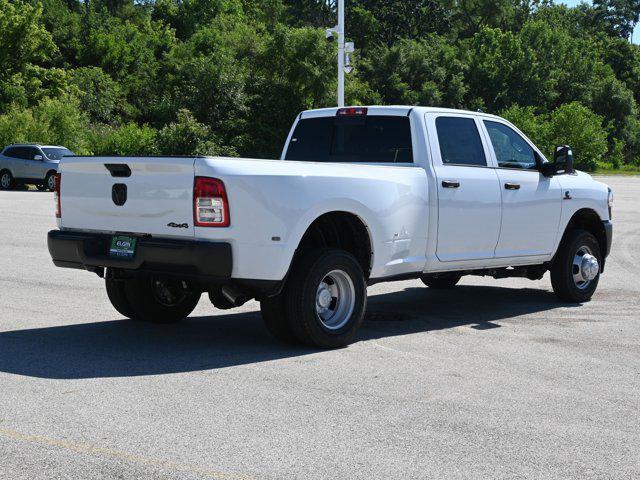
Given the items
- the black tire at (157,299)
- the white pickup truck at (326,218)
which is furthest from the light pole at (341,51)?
the black tire at (157,299)

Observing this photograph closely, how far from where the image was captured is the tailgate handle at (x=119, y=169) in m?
7.52

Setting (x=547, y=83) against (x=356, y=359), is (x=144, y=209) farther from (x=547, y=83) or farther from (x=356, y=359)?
(x=547, y=83)

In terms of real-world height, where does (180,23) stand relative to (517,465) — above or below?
above

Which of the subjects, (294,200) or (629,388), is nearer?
(629,388)

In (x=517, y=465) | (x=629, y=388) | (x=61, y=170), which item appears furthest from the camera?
(x=61, y=170)

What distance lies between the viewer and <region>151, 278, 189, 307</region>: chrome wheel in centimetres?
870

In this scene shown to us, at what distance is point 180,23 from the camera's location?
95688 millimetres

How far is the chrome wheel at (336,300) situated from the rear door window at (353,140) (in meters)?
1.56

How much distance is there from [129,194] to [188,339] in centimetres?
136

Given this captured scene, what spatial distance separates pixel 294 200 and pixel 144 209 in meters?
1.15

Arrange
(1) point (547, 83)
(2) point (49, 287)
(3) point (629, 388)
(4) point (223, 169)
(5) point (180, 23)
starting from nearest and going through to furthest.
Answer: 1. (3) point (629, 388)
2. (4) point (223, 169)
3. (2) point (49, 287)
4. (1) point (547, 83)
5. (5) point (180, 23)

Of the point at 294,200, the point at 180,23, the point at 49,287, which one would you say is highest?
the point at 180,23

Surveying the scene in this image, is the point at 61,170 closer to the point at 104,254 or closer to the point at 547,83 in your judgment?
the point at 104,254

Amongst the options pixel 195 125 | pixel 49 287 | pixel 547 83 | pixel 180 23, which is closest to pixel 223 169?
pixel 49 287
